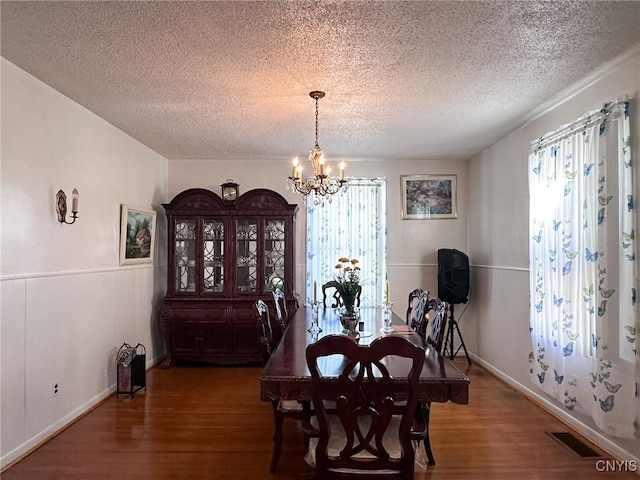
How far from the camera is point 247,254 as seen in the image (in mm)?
5332

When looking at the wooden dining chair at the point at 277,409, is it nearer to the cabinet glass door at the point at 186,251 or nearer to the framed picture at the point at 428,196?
the cabinet glass door at the point at 186,251

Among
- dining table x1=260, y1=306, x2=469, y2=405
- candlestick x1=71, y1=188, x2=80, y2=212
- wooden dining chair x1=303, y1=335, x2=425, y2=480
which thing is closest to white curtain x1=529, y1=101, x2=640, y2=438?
dining table x1=260, y1=306, x2=469, y2=405

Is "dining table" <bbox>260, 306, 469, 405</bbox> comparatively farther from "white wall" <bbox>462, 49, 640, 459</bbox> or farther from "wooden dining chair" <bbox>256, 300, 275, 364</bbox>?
"white wall" <bbox>462, 49, 640, 459</bbox>

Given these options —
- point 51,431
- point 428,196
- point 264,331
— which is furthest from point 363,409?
point 428,196

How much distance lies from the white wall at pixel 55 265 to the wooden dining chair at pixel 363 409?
7.12 feet

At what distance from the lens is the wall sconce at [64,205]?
130 inches

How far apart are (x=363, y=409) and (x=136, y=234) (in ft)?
12.0

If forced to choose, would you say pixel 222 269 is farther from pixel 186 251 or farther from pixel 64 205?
pixel 64 205

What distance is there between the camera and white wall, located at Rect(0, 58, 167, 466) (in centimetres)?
282

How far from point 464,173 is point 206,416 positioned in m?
4.36

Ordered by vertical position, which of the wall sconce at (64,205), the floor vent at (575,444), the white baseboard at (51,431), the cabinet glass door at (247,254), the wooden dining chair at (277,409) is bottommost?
the floor vent at (575,444)

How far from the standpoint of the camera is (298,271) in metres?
5.71

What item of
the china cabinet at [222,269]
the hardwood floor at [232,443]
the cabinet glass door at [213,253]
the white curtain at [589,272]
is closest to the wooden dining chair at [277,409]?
the hardwood floor at [232,443]

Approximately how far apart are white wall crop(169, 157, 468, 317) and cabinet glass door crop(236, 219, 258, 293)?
0.65 meters
